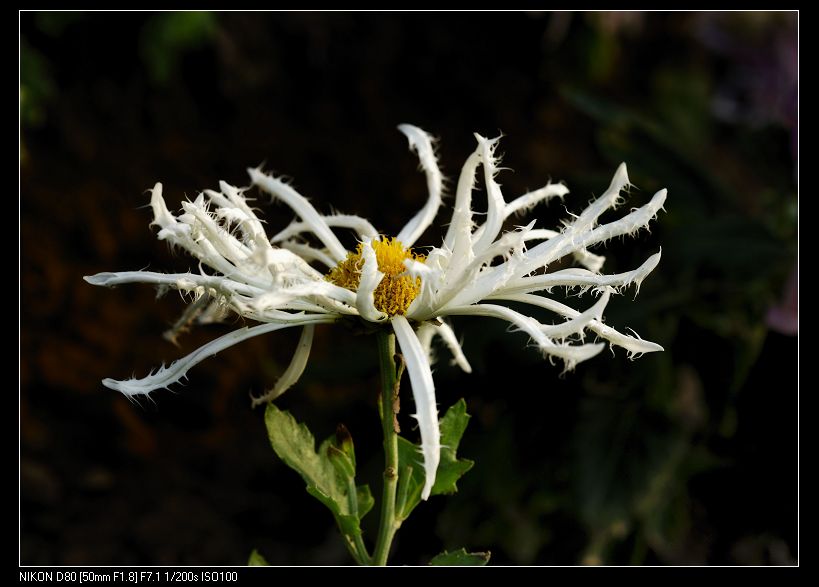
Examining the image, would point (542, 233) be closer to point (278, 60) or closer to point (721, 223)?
point (721, 223)

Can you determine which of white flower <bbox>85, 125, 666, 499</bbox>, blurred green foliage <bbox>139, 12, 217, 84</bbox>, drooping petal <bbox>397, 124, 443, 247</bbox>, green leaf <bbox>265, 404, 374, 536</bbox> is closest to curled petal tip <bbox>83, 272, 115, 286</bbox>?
white flower <bbox>85, 125, 666, 499</bbox>

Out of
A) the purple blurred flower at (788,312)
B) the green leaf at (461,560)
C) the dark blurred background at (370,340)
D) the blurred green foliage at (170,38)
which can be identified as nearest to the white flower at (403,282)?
the green leaf at (461,560)

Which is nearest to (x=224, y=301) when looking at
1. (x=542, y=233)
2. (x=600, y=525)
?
(x=542, y=233)

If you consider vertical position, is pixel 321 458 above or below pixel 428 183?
below

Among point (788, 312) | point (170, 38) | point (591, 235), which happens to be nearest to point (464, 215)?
point (591, 235)

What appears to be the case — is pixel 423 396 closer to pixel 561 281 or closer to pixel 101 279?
pixel 561 281

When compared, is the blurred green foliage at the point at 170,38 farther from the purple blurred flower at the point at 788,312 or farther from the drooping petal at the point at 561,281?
the drooping petal at the point at 561,281
